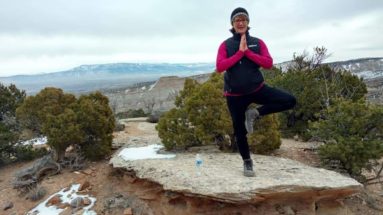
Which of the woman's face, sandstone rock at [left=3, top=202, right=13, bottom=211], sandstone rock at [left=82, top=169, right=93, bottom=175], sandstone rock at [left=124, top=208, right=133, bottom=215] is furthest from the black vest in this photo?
sandstone rock at [left=3, top=202, right=13, bottom=211]

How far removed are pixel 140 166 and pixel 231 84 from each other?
3.47 m

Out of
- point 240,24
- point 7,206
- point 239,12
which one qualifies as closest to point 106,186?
point 7,206

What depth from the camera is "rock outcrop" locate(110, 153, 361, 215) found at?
6656mm

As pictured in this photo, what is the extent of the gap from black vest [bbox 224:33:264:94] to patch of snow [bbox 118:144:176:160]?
3813 millimetres

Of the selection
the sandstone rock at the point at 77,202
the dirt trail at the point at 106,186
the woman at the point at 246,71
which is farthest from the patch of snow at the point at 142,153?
the woman at the point at 246,71

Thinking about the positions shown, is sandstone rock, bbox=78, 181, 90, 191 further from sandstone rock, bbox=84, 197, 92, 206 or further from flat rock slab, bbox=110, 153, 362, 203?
flat rock slab, bbox=110, 153, 362, 203

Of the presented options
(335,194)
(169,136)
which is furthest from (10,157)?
(335,194)

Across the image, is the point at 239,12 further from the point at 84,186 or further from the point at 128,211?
the point at 84,186

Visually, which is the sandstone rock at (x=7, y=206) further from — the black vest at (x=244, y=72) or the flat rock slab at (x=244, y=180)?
the black vest at (x=244, y=72)

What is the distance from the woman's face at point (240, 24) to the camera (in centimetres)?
586

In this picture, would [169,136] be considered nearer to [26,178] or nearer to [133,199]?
[133,199]

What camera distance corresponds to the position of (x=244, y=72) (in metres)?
5.86

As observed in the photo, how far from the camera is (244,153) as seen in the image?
6.56 meters

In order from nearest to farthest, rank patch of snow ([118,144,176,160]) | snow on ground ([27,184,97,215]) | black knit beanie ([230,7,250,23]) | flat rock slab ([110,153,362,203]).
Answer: black knit beanie ([230,7,250,23]) < flat rock slab ([110,153,362,203]) < snow on ground ([27,184,97,215]) < patch of snow ([118,144,176,160])
